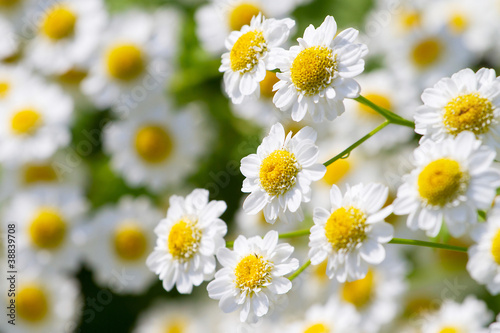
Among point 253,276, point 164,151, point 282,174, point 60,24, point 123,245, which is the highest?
point 282,174

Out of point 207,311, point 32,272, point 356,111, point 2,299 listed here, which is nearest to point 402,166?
point 356,111

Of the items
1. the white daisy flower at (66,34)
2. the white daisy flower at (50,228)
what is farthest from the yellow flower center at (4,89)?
the white daisy flower at (50,228)

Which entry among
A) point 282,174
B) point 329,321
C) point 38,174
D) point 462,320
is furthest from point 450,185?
point 38,174

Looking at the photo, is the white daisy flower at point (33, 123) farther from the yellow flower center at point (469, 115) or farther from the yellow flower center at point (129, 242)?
the yellow flower center at point (469, 115)

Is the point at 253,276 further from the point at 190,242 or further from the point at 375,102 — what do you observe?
the point at 375,102

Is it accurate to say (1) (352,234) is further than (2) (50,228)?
No

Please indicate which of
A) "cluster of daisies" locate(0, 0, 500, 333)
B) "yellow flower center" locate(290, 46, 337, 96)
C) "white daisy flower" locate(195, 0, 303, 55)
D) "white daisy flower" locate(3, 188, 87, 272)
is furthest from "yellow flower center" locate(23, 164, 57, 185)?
"yellow flower center" locate(290, 46, 337, 96)

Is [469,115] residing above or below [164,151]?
above
